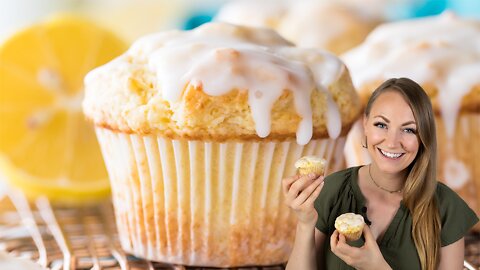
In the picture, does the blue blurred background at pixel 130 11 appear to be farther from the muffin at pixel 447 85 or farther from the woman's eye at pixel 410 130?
the woman's eye at pixel 410 130

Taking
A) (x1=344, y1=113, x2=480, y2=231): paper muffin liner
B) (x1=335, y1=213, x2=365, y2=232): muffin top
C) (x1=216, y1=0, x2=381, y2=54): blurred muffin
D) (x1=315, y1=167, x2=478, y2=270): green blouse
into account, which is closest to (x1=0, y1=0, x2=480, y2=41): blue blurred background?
(x1=216, y1=0, x2=381, y2=54): blurred muffin

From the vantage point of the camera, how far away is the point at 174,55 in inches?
49.7

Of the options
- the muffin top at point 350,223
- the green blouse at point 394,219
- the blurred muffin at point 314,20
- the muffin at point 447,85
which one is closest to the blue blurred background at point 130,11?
the blurred muffin at point 314,20

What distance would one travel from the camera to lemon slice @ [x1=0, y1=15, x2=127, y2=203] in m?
1.98

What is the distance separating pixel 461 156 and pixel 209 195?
2.12ft

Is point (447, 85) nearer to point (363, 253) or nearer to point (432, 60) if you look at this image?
point (432, 60)

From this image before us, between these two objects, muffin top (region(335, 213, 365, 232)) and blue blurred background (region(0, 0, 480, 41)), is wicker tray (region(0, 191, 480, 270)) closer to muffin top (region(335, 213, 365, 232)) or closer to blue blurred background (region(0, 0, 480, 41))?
muffin top (region(335, 213, 365, 232))

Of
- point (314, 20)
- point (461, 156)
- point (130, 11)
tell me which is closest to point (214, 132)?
point (461, 156)

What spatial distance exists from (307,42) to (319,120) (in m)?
0.85

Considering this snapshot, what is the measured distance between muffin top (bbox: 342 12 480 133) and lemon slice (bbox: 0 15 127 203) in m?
0.79

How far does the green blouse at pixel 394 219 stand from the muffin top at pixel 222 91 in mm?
257

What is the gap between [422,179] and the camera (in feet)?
2.95

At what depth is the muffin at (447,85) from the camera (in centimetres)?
156

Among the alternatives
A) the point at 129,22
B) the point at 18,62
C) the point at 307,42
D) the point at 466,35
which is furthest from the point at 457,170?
the point at 129,22
